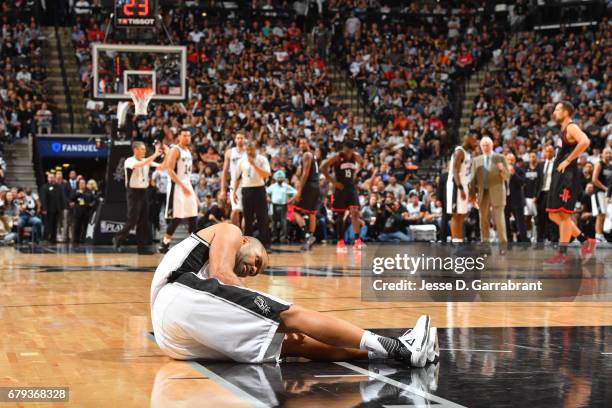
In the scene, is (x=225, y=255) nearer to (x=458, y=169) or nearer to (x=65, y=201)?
(x=458, y=169)

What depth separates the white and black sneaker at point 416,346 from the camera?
507 centimetres

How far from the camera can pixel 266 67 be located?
28906 millimetres

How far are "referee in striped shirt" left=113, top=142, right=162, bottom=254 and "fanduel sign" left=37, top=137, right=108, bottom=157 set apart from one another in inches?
344

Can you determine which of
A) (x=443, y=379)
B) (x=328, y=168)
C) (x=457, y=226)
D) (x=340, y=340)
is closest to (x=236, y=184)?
(x=328, y=168)

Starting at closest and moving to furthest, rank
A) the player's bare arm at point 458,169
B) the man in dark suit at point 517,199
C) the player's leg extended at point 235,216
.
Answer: the player's bare arm at point 458,169 → the player's leg extended at point 235,216 → the man in dark suit at point 517,199

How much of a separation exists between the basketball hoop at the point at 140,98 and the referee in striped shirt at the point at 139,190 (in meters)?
1.97

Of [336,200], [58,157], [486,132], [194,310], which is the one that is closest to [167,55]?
[336,200]

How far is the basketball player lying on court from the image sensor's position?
16.5ft

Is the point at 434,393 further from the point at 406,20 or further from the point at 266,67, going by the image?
the point at 406,20

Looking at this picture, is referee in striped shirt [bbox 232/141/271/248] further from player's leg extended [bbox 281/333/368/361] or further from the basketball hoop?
player's leg extended [bbox 281/333/368/361]

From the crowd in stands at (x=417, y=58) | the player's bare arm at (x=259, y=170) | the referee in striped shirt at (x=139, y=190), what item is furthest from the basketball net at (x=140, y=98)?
the crowd in stands at (x=417, y=58)

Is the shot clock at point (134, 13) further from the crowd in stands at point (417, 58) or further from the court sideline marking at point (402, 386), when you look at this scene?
the court sideline marking at point (402, 386)

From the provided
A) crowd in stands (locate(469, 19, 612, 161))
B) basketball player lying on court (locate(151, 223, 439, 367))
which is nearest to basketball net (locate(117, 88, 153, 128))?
crowd in stands (locate(469, 19, 612, 161))

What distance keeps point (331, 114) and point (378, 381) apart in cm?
2310
